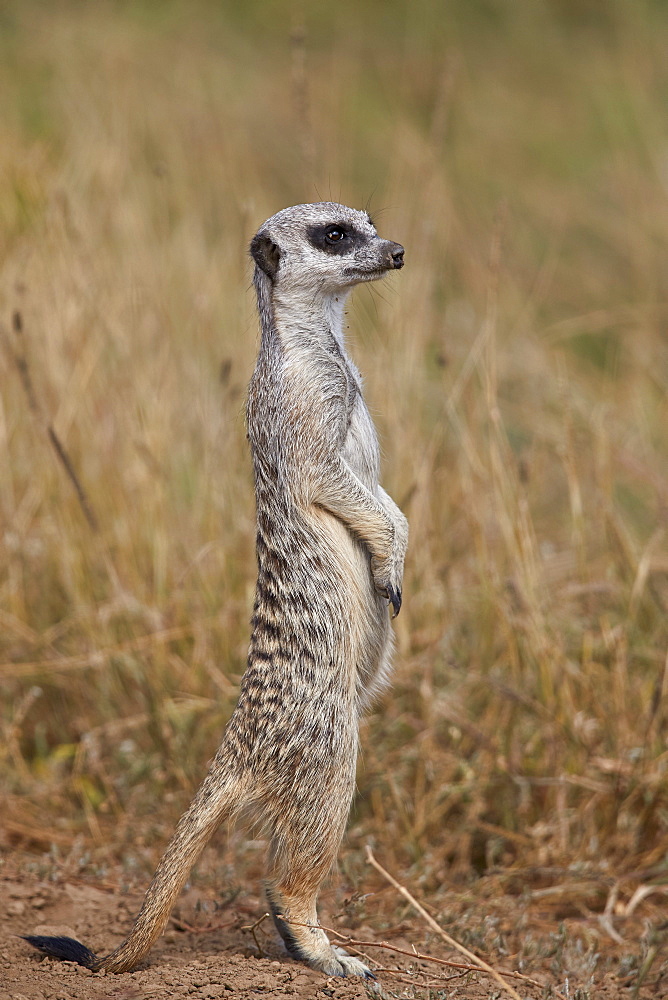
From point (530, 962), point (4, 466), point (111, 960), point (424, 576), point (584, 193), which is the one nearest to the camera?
point (111, 960)

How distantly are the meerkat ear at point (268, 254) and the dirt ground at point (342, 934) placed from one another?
5.48 ft

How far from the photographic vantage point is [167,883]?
Answer: 2432 mm

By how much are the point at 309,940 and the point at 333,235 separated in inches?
68.7

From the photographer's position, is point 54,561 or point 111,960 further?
point 54,561

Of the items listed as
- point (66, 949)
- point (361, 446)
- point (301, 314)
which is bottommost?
point (66, 949)

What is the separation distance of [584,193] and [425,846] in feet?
20.5

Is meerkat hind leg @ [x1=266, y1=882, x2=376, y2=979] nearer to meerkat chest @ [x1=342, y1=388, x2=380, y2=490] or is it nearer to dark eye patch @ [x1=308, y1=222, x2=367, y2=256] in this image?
meerkat chest @ [x1=342, y1=388, x2=380, y2=490]

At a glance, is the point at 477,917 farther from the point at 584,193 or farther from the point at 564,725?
the point at 584,193

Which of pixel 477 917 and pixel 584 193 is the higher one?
pixel 584 193

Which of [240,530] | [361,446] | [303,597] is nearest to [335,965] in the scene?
[303,597]


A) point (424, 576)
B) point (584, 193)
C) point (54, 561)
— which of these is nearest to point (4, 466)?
point (54, 561)

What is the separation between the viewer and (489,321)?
364 cm

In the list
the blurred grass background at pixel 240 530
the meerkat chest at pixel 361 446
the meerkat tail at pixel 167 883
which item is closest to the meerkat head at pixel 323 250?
the meerkat chest at pixel 361 446

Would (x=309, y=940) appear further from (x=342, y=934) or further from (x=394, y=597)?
(x=394, y=597)
